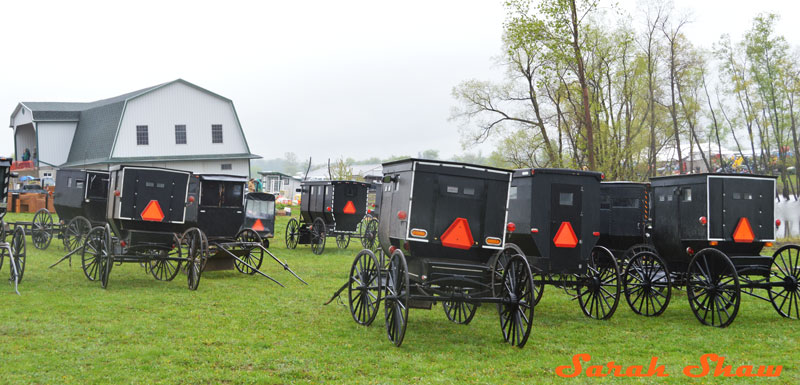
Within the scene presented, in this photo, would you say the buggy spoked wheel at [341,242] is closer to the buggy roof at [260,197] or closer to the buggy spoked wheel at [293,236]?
the buggy spoked wheel at [293,236]

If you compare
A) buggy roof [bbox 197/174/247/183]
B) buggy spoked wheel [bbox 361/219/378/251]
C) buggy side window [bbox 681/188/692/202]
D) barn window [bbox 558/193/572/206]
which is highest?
buggy roof [bbox 197/174/247/183]

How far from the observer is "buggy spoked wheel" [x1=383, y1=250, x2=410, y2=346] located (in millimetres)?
8758

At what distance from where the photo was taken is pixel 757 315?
1256 centimetres

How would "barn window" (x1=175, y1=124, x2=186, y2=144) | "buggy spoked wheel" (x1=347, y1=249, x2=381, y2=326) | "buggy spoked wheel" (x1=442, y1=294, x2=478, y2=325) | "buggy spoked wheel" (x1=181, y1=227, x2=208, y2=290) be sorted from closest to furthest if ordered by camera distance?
"buggy spoked wheel" (x1=347, y1=249, x2=381, y2=326) → "buggy spoked wheel" (x1=442, y1=294, x2=478, y2=325) → "buggy spoked wheel" (x1=181, y1=227, x2=208, y2=290) → "barn window" (x1=175, y1=124, x2=186, y2=144)

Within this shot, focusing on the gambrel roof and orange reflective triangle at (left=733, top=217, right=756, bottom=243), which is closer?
orange reflective triangle at (left=733, top=217, right=756, bottom=243)

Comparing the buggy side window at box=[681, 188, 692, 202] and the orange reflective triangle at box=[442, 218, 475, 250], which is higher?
the buggy side window at box=[681, 188, 692, 202]

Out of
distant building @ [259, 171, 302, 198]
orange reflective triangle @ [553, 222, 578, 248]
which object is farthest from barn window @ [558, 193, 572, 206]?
distant building @ [259, 171, 302, 198]

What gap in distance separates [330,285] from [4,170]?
7127mm

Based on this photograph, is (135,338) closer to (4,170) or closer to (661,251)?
(4,170)

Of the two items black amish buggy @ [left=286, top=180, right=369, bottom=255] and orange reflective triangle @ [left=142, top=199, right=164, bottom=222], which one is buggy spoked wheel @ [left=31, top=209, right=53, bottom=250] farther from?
orange reflective triangle @ [left=142, top=199, right=164, bottom=222]

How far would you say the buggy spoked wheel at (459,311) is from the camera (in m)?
10.7

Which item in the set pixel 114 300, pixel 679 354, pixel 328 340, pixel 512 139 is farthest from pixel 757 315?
pixel 512 139

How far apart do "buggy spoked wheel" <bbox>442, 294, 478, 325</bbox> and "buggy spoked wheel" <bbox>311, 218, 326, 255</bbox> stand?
1331cm
